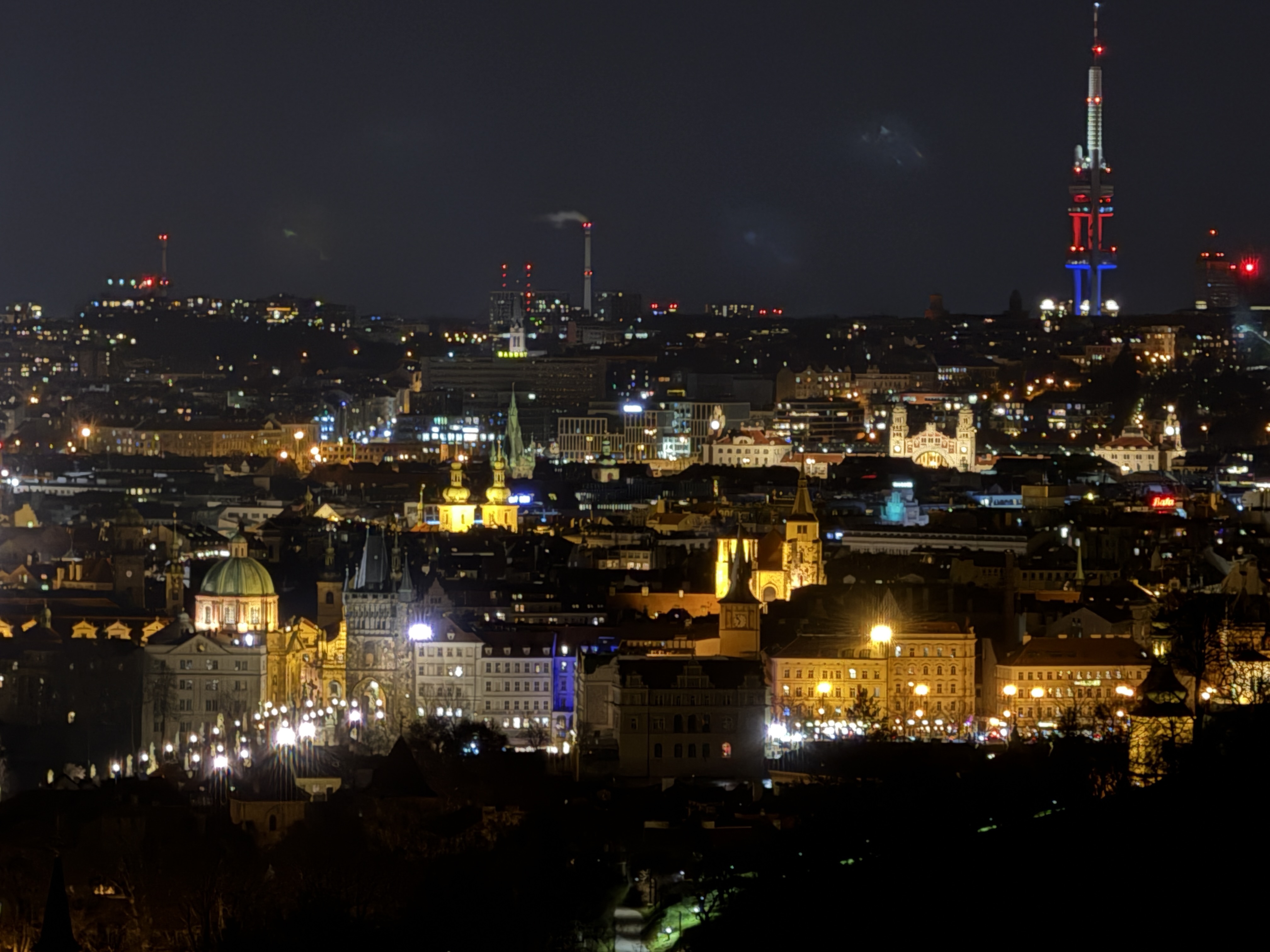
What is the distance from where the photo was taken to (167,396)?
130875 mm

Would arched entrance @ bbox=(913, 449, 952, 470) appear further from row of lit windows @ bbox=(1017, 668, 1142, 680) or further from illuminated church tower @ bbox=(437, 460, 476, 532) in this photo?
row of lit windows @ bbox=(1017, 668, 1142, 680)

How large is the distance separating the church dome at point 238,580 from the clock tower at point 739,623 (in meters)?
7.73

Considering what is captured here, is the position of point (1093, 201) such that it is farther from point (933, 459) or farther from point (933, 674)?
point (933, 674)

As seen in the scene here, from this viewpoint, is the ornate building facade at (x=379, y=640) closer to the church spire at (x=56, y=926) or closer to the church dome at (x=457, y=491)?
the church spire at (x=56, y=926)

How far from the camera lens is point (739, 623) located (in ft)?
171

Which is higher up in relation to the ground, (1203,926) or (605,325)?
(605,325)

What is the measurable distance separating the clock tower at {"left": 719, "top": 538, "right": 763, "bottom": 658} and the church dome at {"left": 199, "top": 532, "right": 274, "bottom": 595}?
773 centimetres

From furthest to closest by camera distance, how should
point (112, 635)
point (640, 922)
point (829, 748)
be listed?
point (112, 635) < point (829, 748) < point (640, 922)

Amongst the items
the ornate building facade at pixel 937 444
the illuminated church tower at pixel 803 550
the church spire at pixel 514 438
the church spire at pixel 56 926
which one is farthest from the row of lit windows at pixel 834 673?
the church spire at pixel 514 438

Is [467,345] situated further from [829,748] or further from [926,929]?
[926,929]

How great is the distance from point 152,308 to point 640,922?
417ft

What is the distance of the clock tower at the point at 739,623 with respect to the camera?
169 ft

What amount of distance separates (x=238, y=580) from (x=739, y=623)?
9079 millimetres

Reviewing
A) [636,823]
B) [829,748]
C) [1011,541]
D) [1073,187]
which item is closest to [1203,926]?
[636,823]
